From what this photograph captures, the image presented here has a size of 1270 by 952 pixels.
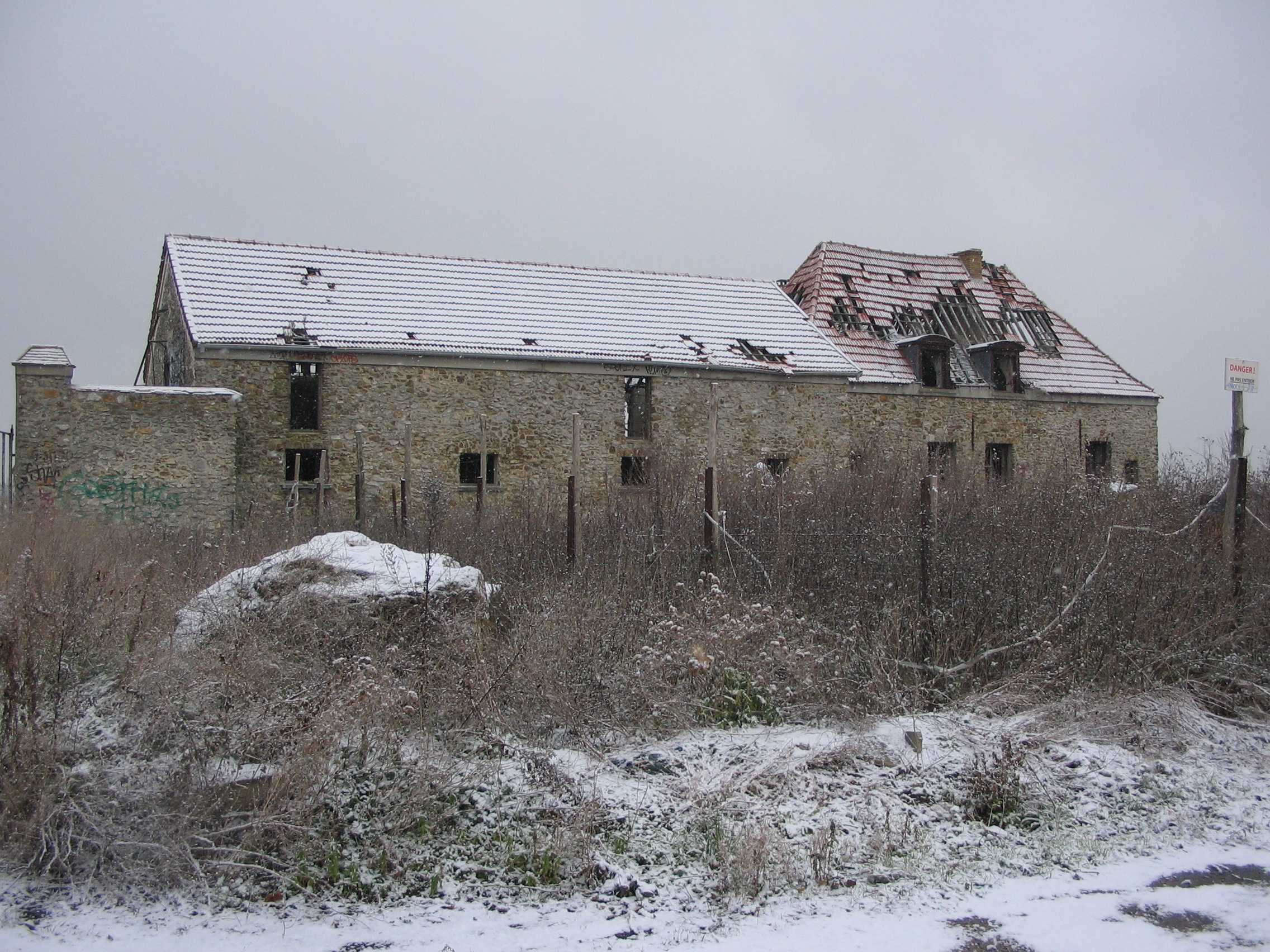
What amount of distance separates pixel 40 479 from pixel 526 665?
38.7 ft

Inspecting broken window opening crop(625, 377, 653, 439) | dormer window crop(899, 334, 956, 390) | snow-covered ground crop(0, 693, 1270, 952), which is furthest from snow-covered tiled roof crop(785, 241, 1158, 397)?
snow-covered ground crop(0, 693, 1270, 952)

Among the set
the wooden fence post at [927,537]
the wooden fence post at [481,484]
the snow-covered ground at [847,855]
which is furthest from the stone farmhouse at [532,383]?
the snow-covered ground at [847,855]

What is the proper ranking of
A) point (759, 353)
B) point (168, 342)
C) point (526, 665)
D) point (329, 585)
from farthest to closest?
point (759, 353) < point (168, 342) < point (329, 585) < point (526, 665)

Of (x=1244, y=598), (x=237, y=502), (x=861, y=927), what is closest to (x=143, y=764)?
(x=861, y=927)

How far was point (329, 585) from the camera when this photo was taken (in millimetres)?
6594

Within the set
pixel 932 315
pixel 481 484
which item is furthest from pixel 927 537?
pixel 932 315

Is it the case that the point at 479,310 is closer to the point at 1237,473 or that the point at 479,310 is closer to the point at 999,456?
the point at 999,456

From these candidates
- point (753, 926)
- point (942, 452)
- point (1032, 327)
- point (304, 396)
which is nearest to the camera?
point (753, 926)

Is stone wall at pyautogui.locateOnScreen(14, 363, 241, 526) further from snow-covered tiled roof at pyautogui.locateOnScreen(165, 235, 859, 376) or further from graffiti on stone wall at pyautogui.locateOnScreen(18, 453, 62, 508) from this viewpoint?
snow-covered tiled roof at pyautogui.locateOnScreen(165, 235, 859, 376)

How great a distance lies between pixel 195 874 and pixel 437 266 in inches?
708

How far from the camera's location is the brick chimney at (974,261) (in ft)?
85.6

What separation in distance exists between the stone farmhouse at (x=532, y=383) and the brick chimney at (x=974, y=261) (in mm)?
663

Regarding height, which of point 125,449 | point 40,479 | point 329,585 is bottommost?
point 329,585

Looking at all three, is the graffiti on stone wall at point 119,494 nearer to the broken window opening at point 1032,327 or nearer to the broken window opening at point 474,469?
the broken window opening at point 474,469
